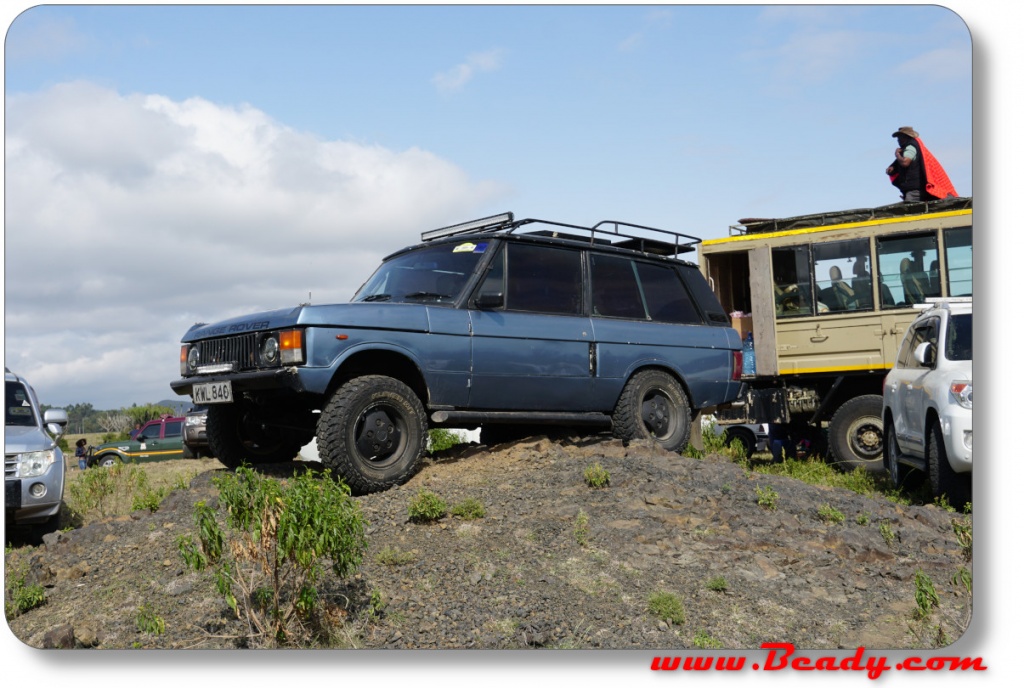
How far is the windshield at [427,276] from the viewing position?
7.66 meters

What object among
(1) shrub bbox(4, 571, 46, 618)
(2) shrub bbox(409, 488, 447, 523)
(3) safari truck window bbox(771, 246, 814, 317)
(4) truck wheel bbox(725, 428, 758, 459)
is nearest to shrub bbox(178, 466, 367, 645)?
(2) shrub bbox(409, 488, 447, 523)

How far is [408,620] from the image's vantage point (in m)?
5.07

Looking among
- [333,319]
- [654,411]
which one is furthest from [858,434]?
[333,319]

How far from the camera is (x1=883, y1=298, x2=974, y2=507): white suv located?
729 centimetres

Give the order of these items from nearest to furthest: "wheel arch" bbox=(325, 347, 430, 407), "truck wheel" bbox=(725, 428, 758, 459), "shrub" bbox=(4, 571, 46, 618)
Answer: "shrub" bbox=(4, 571, 46, 618) < "wheel arch" bbox=(325, 347, 430, 407) < "truck wheel" bbox=(725, 428, 758, 459)

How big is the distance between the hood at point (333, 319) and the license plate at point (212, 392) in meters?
0.39

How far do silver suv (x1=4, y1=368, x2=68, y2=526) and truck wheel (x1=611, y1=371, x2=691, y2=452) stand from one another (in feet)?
15.8

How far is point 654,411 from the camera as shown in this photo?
8844 mm

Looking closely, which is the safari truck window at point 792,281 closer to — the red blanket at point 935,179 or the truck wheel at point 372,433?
the red blanket at point 935,179

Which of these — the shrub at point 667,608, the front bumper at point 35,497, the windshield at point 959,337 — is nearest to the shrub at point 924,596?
the shrub at point 667,608

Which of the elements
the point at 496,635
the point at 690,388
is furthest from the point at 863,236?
the point at 496,635

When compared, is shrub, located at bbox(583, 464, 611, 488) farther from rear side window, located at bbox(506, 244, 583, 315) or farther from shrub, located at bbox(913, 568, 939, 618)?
shrub, located at bbox(913, 568, 939, 618)

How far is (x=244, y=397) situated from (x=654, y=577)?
11.1ft

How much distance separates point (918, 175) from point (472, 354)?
22.7 feet
